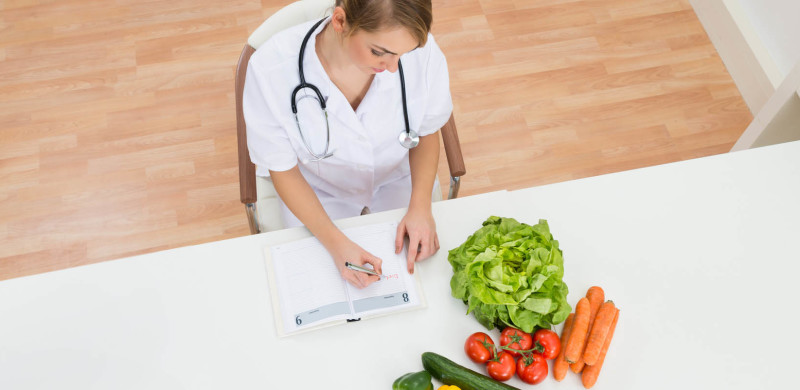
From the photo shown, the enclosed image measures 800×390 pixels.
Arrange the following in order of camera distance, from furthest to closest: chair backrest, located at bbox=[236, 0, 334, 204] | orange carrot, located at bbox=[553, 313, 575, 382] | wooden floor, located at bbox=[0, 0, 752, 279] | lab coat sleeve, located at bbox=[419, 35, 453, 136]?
wooden floor, located at bbox=[0, 0, 752, 279], chair backrest, located at bbox=[236, 0, 334, 204], lab coat sleeve, located at bbox=[419, 35, 453, 136], orange carrot, located at bbox=[553, 313, 575, 382]

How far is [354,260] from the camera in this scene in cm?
144

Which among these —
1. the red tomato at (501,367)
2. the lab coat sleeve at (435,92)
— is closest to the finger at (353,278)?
the red tomato at (501,367)

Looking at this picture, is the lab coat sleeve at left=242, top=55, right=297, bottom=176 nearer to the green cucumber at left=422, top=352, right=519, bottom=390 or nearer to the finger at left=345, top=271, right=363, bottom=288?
the finger at left=345, top=271, right=363, bottom=288

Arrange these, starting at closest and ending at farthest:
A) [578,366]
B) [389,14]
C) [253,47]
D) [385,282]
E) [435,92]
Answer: [389,14], [578,366], [385,282], [435,92], [253,47]

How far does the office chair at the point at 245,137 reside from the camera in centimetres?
166

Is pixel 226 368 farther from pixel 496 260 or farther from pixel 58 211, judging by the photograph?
pixel 58 211

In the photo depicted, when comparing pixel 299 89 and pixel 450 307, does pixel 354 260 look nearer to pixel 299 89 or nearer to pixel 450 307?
pixel 450 307

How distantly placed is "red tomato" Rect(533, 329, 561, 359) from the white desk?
0.22 ft

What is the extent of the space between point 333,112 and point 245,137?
0.29 meters

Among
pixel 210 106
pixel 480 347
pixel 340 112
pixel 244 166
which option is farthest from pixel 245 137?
pixel 210 106

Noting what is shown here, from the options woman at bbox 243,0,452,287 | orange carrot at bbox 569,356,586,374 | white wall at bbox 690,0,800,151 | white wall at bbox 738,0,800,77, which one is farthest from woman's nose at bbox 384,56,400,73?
white wall at bbox 738,0,800,77

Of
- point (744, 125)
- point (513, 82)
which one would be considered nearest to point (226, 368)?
point (513, 82)

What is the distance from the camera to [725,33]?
9.66 feet

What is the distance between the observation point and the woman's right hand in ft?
4.69
